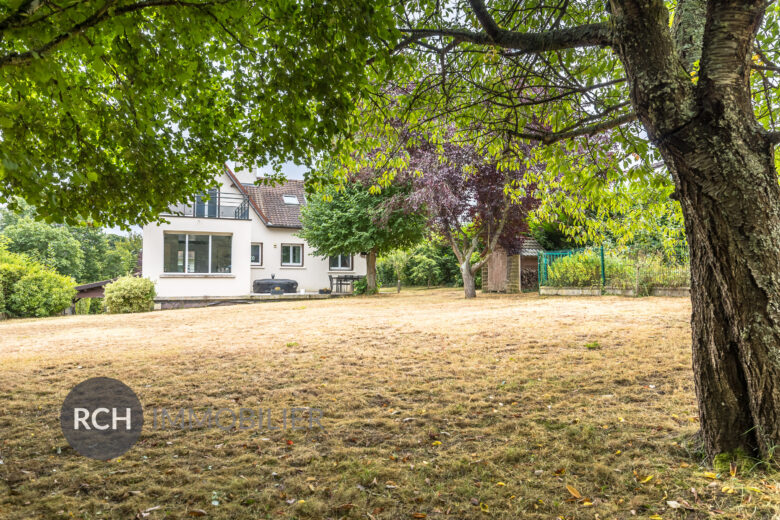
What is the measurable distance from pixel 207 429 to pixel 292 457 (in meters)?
0.92

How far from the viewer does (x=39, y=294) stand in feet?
47.0

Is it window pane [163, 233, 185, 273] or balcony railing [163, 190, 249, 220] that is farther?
balcony railing [163, 190, 249, 220]

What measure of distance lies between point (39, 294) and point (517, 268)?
1731cm

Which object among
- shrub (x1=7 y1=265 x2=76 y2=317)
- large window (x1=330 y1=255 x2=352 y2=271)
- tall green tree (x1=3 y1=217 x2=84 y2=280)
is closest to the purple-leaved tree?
large window (x1=330 y1=255 x2=352 y2=271)

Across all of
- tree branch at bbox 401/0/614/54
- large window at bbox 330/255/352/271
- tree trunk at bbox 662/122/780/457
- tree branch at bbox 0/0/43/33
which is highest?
tree branch at bbox 401/0/614/54

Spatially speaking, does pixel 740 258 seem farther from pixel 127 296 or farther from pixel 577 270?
pixel 127 296

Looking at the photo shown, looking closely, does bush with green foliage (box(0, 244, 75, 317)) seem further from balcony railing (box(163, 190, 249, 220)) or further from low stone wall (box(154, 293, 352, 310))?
balcony railing (box(163, 190, 249, 220))

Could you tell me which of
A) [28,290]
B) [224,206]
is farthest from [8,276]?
A: [224,206]

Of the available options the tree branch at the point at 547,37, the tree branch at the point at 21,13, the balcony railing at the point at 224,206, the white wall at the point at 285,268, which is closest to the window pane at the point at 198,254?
the balcony railing at the point at 224,206

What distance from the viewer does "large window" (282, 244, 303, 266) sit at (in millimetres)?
23703

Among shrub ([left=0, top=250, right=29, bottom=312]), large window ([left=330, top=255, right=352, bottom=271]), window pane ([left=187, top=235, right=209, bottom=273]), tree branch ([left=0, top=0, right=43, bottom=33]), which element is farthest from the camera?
large window ([left=330, top=255, right=352, bottom=271])

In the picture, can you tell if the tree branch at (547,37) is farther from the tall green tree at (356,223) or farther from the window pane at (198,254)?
the window pane at (198,254)

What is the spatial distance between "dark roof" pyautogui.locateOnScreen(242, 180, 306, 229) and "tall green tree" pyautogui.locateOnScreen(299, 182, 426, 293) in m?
4.36

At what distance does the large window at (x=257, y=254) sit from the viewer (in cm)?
2297
